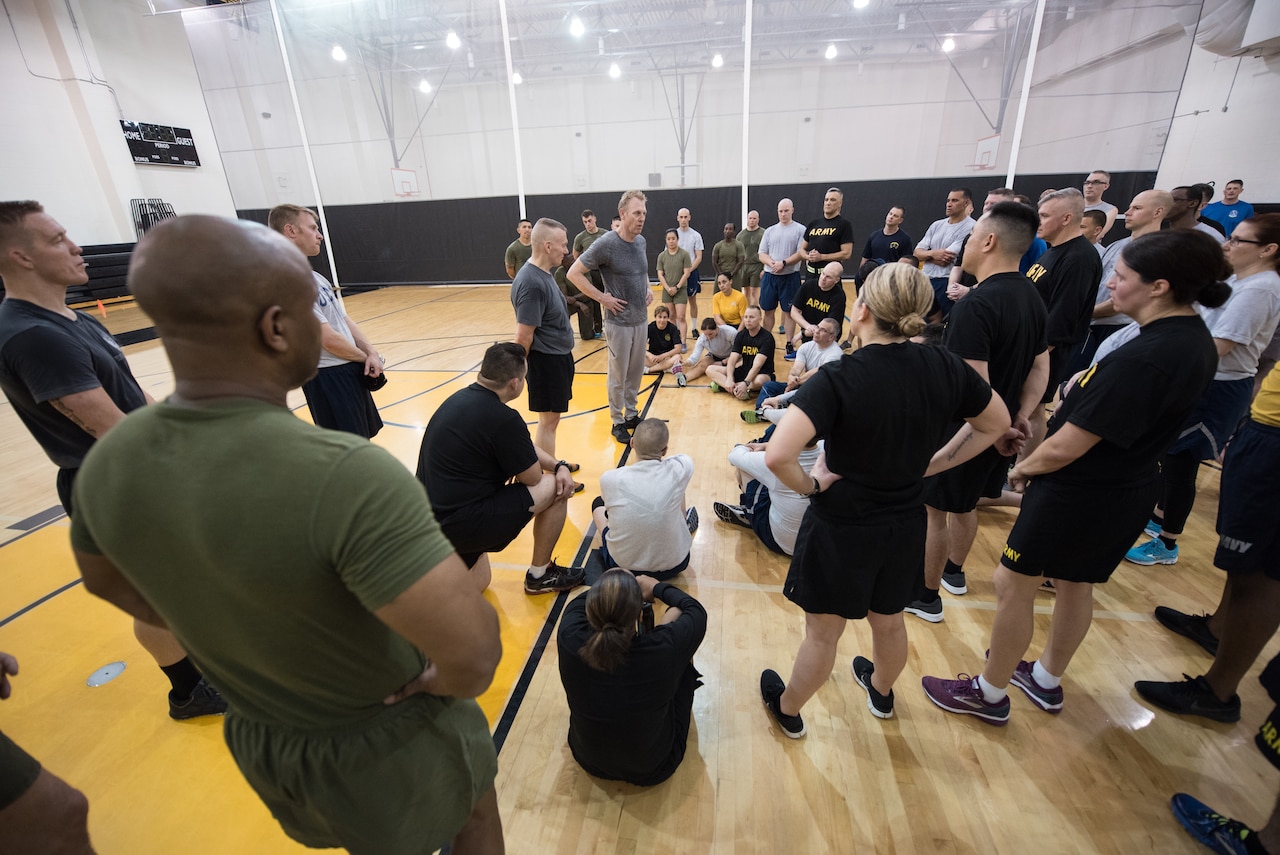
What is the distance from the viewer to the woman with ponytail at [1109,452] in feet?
5.60

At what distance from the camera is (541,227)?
147 inches

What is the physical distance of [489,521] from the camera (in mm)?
2656

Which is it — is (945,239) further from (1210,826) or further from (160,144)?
(160,144)

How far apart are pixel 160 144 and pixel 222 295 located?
18499mm

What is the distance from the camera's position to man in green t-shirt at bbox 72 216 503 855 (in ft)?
2.50

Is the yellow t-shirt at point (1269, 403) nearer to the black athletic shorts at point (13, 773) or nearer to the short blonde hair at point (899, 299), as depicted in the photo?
the short blonde hair at point (899, 299)

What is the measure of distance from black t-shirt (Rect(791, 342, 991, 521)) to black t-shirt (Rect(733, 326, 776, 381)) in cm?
426

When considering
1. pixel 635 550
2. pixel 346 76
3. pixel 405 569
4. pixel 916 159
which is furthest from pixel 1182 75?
pixel 346 76

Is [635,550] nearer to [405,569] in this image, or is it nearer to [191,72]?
[405,569]

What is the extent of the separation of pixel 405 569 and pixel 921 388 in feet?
4.93

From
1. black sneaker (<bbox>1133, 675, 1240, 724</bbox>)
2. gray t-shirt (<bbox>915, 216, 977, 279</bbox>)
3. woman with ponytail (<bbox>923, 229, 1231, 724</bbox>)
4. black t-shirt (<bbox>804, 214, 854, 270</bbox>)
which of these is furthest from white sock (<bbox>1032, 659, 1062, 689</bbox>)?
black t-shirt (<bbox>804, 214, 854, 270</bbox>)

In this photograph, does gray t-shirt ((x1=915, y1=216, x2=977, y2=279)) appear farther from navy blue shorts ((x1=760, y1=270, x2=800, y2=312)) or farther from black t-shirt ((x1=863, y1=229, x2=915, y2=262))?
navy blue shorts ((x1=760, y1=270, x2=800, y2=312))

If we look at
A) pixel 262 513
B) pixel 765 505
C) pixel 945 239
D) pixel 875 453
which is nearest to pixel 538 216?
pixel 945 239

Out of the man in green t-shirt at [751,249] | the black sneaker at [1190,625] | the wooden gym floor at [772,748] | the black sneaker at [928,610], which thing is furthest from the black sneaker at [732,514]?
the man in green t-shirt at [751,249]
